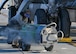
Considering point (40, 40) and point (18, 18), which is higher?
point (18, 18)

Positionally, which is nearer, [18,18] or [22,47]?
[22,47]

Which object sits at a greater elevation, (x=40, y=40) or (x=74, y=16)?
(x=74, y=16)

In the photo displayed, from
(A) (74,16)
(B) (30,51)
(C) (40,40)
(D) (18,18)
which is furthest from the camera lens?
(A) (74,16)

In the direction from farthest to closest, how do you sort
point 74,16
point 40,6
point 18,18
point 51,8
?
point 40,6 → point 74,16 → point 51,8 → point 18,18

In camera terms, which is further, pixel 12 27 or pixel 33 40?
pixel 12 27

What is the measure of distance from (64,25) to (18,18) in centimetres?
229

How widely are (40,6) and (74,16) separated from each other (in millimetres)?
1543

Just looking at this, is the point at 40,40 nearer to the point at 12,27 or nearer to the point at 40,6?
the point at 12,27

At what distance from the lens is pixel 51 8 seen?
1130cm

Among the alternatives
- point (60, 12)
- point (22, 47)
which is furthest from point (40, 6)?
point (22, 47)

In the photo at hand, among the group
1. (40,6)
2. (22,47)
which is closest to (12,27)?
(22,47)

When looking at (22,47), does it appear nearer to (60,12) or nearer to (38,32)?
(38,32)

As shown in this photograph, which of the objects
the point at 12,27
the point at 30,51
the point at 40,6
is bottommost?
the point at 30,51

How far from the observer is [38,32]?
336 inches
